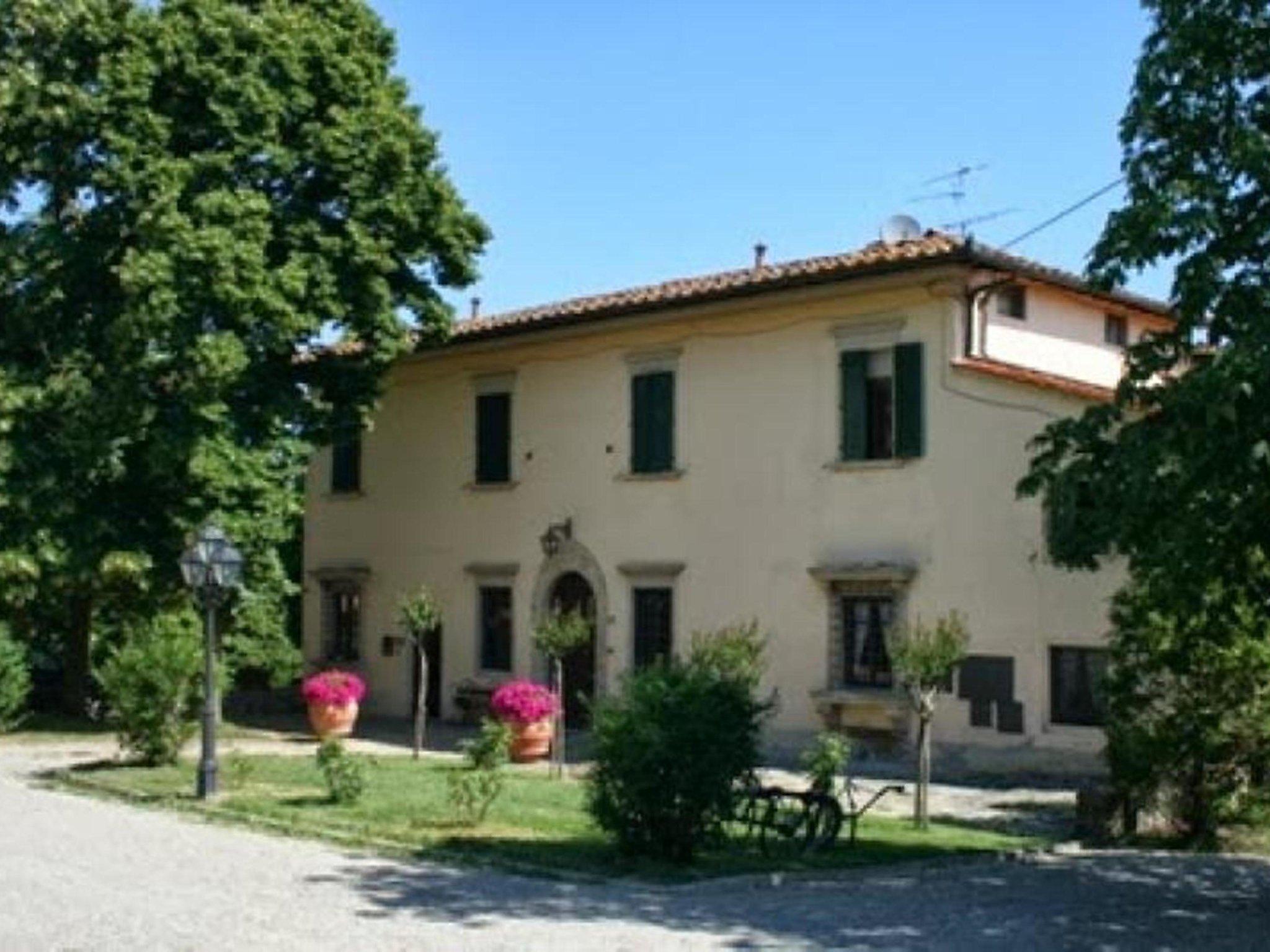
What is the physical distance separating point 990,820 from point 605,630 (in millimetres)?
9756

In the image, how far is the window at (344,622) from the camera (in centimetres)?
3016

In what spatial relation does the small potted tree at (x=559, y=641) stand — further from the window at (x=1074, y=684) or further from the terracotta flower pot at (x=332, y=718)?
the window at (x=1074, y=684)

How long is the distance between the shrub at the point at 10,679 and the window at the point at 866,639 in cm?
1205

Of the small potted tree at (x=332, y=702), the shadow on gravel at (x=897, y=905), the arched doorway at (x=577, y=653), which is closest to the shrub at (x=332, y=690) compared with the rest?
the small potted tree at (x=332, y=702)

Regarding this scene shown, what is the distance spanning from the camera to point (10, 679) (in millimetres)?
23953

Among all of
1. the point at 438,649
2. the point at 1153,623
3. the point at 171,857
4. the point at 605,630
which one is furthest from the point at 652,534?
the point at 171,857

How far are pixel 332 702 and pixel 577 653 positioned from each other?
395 centimetres

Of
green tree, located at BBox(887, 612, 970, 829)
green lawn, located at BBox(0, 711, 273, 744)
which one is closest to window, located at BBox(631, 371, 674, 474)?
green lawn, located at BBox(0, 711, 273, 744)

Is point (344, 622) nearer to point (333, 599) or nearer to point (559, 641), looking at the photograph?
point (333, 599)

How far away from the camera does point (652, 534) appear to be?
24.5m

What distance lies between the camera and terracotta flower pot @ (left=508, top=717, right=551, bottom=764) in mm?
21062

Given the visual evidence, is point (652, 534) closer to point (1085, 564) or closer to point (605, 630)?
point (605, 630)

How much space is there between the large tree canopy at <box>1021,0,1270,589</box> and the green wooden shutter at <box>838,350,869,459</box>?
409 inches

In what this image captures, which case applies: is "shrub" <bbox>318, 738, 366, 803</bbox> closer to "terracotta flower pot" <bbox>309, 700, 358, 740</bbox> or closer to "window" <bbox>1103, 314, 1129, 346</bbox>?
"terracotta flower pot" <bbox>309, 700, 358, 740</bbox>
